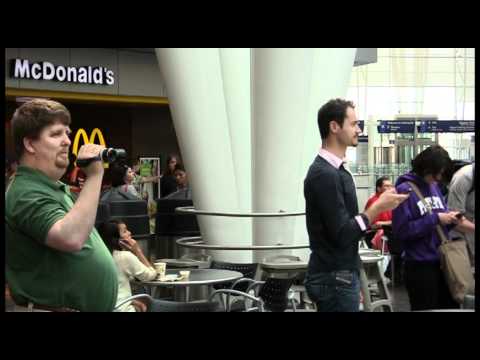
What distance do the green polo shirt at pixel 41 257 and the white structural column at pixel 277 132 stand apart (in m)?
4.44

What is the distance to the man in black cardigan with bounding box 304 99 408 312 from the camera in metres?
3.57

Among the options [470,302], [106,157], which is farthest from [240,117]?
[106,157]

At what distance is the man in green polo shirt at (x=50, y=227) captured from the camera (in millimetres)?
2490

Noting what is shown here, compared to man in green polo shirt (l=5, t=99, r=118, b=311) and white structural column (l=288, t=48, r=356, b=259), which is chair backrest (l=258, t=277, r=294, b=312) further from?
man in green polo shirt (l=5, t=99, r=118, b=311)

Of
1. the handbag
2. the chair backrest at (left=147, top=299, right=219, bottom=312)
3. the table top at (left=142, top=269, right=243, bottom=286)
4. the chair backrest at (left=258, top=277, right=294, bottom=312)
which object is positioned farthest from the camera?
the table top at (left=142, top=269, right=243, bottom=286)

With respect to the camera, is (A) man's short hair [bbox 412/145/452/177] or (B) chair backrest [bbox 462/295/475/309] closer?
(B) chair backrest [bbox 462/295/475/309]

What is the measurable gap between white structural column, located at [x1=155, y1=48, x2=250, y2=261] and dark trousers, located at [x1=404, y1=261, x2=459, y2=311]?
2.27 m

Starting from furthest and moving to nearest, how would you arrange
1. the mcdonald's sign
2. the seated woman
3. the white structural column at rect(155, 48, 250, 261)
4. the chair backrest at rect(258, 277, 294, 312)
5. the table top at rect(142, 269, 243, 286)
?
the mcdonald's sign
the seated woman
the white structural column at rect(155, 48, 250, 261)
the table top at rect(142, 269, 243, 286)
the chair backrest at rect(258, 277, 294, 312)

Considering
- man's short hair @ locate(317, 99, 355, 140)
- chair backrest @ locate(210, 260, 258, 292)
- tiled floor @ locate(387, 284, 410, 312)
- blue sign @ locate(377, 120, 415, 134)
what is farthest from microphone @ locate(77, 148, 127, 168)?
blue sign @ locate(377, 120, 415, 134)

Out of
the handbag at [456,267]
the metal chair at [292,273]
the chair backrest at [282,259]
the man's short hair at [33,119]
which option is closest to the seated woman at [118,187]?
the metal chair at [292,273]
